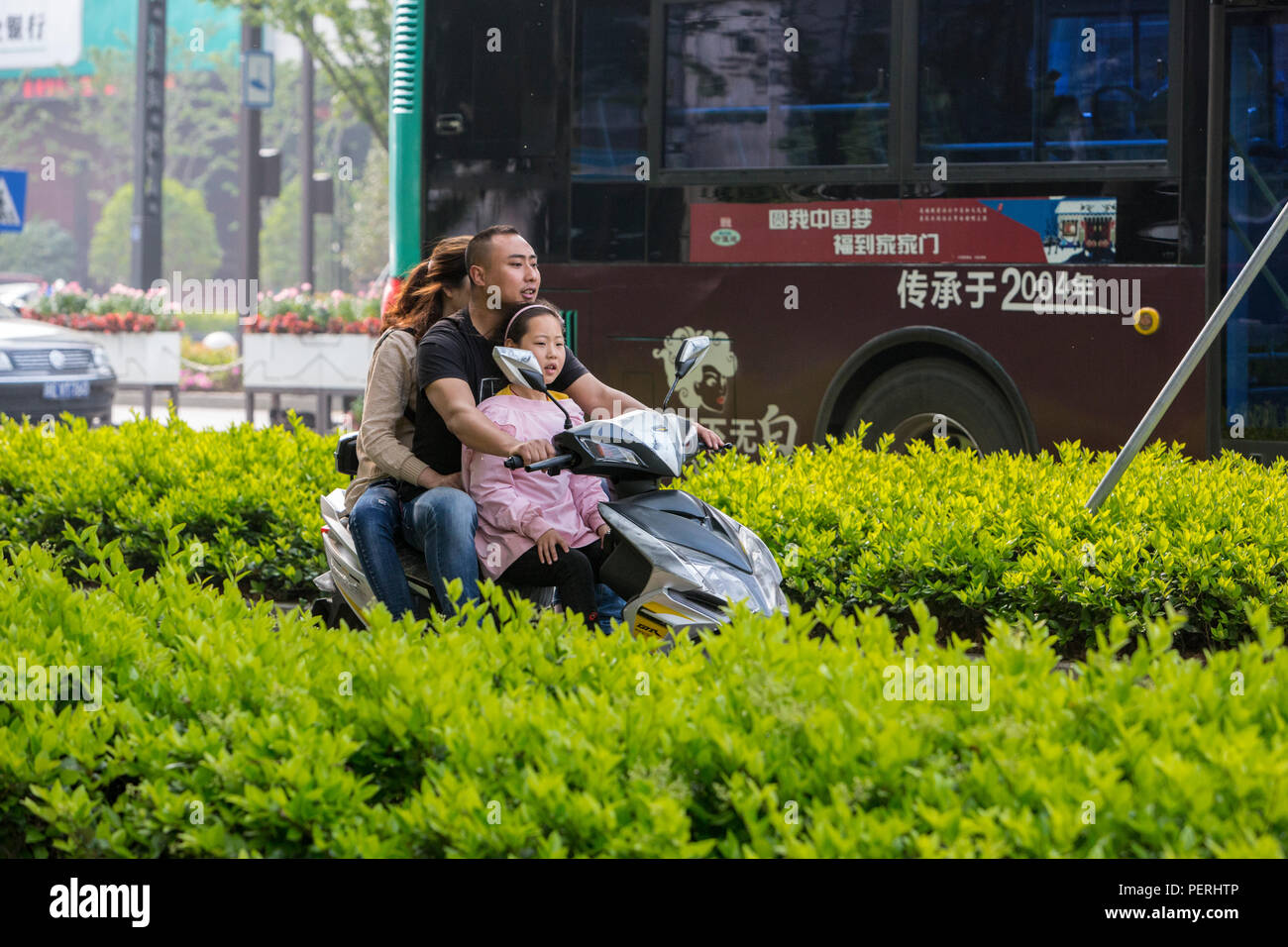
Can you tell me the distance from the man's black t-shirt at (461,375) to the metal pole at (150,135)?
17.2 meters

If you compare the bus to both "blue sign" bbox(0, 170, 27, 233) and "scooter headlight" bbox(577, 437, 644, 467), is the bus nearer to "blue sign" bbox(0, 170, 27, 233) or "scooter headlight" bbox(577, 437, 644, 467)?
"scooter headlight" bbox(577, 437, 644, 467)

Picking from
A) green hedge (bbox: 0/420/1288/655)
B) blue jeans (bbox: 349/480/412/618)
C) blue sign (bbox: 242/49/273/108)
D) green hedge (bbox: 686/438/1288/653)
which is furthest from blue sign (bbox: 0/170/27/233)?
blue jeans (bbox: 349/480/412/618)

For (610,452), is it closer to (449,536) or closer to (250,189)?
(449,536)

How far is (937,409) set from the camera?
886 centimetres

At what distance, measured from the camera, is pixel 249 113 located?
21.2 metres

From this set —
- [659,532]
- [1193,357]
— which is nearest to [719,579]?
[659,532]

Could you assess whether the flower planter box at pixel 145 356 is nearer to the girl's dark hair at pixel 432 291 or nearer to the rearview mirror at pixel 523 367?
the girl's dark hair at pixel 432 291

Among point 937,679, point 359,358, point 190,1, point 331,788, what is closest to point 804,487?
point 937,679

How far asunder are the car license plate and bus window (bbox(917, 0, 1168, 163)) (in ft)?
32.6

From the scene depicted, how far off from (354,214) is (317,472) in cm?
4855

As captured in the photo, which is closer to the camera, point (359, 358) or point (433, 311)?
point (433, 311)

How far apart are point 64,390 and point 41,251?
5794 cm

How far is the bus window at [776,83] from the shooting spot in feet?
29.4
